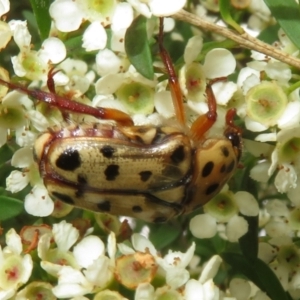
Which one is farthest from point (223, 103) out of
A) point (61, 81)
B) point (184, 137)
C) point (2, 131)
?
point (2, 131)

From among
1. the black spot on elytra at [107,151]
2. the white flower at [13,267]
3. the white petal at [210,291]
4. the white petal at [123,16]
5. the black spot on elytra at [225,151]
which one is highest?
the white petal at [123,16]

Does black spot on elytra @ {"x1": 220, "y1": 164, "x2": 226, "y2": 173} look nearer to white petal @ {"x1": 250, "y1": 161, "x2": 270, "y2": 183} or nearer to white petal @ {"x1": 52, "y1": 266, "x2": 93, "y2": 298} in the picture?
white petal @ {"x1": 250, "y1": 161, "x2": 270, "y2": 183}

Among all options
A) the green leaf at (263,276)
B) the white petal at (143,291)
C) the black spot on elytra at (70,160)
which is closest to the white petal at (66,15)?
the black spot on elytra at (70,160)

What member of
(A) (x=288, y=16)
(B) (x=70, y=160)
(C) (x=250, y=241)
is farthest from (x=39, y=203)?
(A) (x=288, y=16)

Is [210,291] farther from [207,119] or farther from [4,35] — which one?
[4,35]

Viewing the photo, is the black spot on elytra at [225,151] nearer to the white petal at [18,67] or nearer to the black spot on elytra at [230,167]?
the black spot on elytra at [230,167]

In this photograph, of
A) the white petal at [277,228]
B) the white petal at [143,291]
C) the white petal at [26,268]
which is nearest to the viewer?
the white petal at [143,291]

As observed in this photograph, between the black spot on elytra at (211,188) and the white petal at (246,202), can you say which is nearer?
the black spot on elytra at (211,188)
